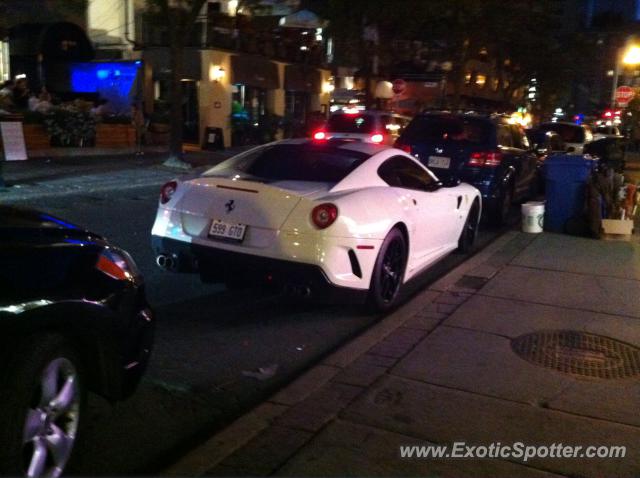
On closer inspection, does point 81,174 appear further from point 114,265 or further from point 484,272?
point 114,265

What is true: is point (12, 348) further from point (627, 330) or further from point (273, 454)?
point (627, 330)

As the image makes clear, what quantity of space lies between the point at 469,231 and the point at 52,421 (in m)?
6.63

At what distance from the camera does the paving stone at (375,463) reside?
367 centimetres

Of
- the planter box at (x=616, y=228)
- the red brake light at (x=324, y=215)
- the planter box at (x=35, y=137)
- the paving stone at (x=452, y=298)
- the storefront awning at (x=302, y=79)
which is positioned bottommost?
the paving stone at (x=452, y=298)

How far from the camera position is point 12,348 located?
303cm

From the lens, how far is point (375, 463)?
12.3ft

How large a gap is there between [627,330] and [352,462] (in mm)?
3451

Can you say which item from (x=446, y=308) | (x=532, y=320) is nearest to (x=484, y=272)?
(x=446, y=308)

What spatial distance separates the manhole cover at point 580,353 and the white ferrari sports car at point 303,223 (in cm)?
136

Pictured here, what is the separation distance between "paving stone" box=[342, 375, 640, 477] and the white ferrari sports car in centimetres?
138

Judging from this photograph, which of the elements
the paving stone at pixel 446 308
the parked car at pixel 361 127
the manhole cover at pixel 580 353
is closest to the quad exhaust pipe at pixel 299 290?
the paving stone at pixel 446 308

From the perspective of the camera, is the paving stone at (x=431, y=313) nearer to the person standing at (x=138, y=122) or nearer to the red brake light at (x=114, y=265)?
the red brake light at (x=114, y=265)

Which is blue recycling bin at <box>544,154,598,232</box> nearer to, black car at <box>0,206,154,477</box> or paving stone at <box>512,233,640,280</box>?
paving stone at <box>512,233,640,280</box>

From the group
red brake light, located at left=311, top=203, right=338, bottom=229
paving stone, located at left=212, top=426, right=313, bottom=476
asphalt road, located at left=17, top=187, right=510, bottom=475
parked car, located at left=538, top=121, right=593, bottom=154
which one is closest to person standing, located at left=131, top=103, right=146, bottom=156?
parked car, located at left=538, top=121, right=593, bottom=154
